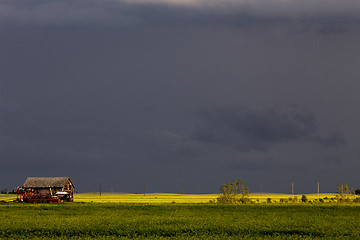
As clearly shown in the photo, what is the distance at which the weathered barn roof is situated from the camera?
86750 mm

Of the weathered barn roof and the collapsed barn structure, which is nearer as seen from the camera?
the collapsed barn structure

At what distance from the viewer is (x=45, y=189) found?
285ft

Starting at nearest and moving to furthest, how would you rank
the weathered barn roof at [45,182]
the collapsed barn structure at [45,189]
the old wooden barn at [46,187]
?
1. the collapsed barn structure at [45,189]
2. the old wooden barn at [46,187]
3. the weathered barn roof at [45,182]

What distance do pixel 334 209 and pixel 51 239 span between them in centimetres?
4302

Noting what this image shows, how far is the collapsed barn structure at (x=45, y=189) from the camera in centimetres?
8494

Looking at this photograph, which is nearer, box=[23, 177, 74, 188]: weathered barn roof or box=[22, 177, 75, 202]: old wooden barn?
box=[22, 177, 75, 202]: old wooden barn

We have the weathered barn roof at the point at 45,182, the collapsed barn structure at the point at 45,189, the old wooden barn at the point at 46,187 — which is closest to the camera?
the collapsed barn structure at the point at 45,189

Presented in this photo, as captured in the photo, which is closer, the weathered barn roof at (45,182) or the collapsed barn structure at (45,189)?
the collapsed barn structure at (45,189)

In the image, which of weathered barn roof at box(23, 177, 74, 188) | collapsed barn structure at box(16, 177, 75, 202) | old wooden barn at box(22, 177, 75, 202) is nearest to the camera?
collapsed barn structure at box(16, 177, 75, 202)

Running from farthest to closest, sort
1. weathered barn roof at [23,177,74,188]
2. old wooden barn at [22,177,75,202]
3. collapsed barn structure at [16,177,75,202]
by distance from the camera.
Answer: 1. weathered barn roof at [23,177,74,188]
2. old wooden barn at [22,177,75,202]
3. collapsed barn structure at [16,177,75,202]

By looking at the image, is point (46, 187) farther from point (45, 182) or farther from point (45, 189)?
point (45, 182)

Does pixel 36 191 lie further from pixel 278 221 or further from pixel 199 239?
pixel 199 239

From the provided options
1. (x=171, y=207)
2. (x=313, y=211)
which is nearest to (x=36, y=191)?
(x=171, y=207)

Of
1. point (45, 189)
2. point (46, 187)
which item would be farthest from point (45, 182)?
point (45, 189)
